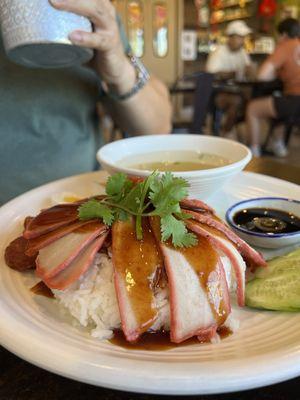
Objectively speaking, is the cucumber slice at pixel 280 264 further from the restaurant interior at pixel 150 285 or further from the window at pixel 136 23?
the window at pixel 136 23

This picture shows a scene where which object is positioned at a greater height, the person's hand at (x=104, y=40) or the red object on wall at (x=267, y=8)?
the red object on wall at (x=267, y=8)

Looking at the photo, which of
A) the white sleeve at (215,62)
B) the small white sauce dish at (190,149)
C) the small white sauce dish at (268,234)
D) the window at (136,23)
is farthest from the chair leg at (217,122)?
the small white sauce dish at (268,234)

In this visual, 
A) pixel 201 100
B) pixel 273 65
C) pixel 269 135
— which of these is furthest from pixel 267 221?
pixel 269 135

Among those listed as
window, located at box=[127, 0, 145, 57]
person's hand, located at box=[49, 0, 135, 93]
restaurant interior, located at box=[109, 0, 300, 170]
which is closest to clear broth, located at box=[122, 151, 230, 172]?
person's hand, located at box=[49, 0, 135, 93]

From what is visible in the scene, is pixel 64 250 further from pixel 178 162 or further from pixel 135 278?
pixel 178 162

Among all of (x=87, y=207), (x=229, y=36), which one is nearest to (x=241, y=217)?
(x=87, y=207)

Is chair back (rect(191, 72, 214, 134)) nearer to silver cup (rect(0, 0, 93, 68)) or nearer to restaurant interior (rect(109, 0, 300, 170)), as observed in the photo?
restaurant interior (rect(109, 0, 300, 170))
